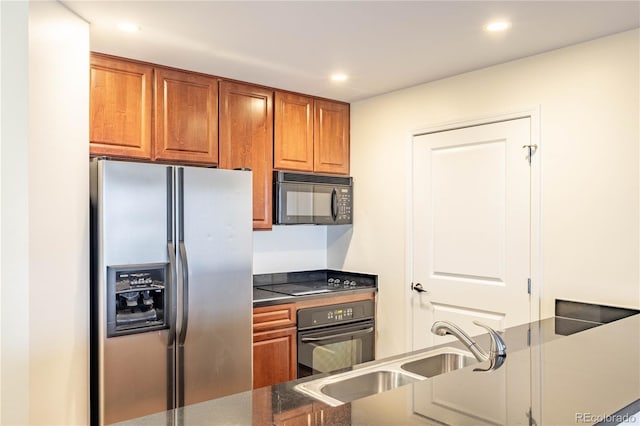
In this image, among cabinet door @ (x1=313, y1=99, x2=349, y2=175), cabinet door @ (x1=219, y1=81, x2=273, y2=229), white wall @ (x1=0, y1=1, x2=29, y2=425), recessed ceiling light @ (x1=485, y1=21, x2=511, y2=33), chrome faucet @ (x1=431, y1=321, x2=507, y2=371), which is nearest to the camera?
chrome faucet @ (x1=431, y1=321, x2=507, y2=371)

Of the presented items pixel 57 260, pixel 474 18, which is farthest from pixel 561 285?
pixel 57 260

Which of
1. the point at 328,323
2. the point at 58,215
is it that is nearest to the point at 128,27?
the point at 58,215

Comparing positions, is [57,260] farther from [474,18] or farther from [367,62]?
[474,18]

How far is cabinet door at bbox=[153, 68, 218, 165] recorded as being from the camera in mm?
2904

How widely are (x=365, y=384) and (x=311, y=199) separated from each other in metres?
1.99

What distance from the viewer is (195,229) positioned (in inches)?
104

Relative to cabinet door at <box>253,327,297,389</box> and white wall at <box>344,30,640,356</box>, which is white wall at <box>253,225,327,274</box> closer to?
cabinet door at <box>253,327,297,389</box>

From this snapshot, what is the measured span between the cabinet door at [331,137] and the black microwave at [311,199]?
0.11 metres

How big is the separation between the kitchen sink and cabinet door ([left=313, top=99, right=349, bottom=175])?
198cm

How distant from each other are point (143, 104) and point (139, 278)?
1.01m

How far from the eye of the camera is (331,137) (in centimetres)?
378

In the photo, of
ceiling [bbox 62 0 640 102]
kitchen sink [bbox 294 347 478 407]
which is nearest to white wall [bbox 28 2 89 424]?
ceiling [bbox 62 0 640 102]

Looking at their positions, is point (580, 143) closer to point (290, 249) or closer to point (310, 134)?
point (310, 134)

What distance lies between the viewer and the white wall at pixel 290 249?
3.74 m
